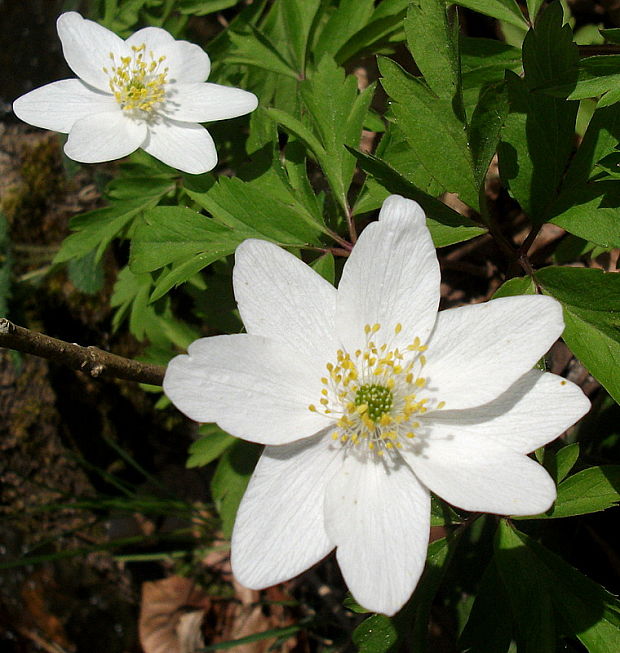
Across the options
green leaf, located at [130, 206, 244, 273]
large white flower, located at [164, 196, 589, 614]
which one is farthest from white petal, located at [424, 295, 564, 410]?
green leaf, located at [130, 206, 244, 273]

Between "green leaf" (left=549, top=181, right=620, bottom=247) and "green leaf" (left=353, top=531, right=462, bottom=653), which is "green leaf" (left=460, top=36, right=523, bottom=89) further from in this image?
"green leaf" (left=353, top=531, right=462, bottom=653)

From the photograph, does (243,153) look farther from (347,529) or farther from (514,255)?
(347,529)

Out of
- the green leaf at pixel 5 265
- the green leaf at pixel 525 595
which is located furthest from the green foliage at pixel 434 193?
the green leaf at pixel 5 265

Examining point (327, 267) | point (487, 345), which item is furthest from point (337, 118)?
point (487, 345)

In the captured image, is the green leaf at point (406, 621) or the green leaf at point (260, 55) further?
the green leaf at point (260, 55)

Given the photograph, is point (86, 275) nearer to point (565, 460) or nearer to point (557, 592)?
point (565, 460)

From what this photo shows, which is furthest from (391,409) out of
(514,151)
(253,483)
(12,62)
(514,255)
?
(12,62)

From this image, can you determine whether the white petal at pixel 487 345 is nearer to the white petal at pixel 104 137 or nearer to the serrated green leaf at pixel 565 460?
the serrated green leaf at pixel 565 460

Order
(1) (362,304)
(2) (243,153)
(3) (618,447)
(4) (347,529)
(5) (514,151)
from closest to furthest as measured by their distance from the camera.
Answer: (4) (347,529) → (1) (362,304) → (5) (514,151) → (3) (618,447) → (2) (243,153)

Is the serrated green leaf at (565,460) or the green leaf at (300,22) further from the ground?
the green leaf at (300,22)
